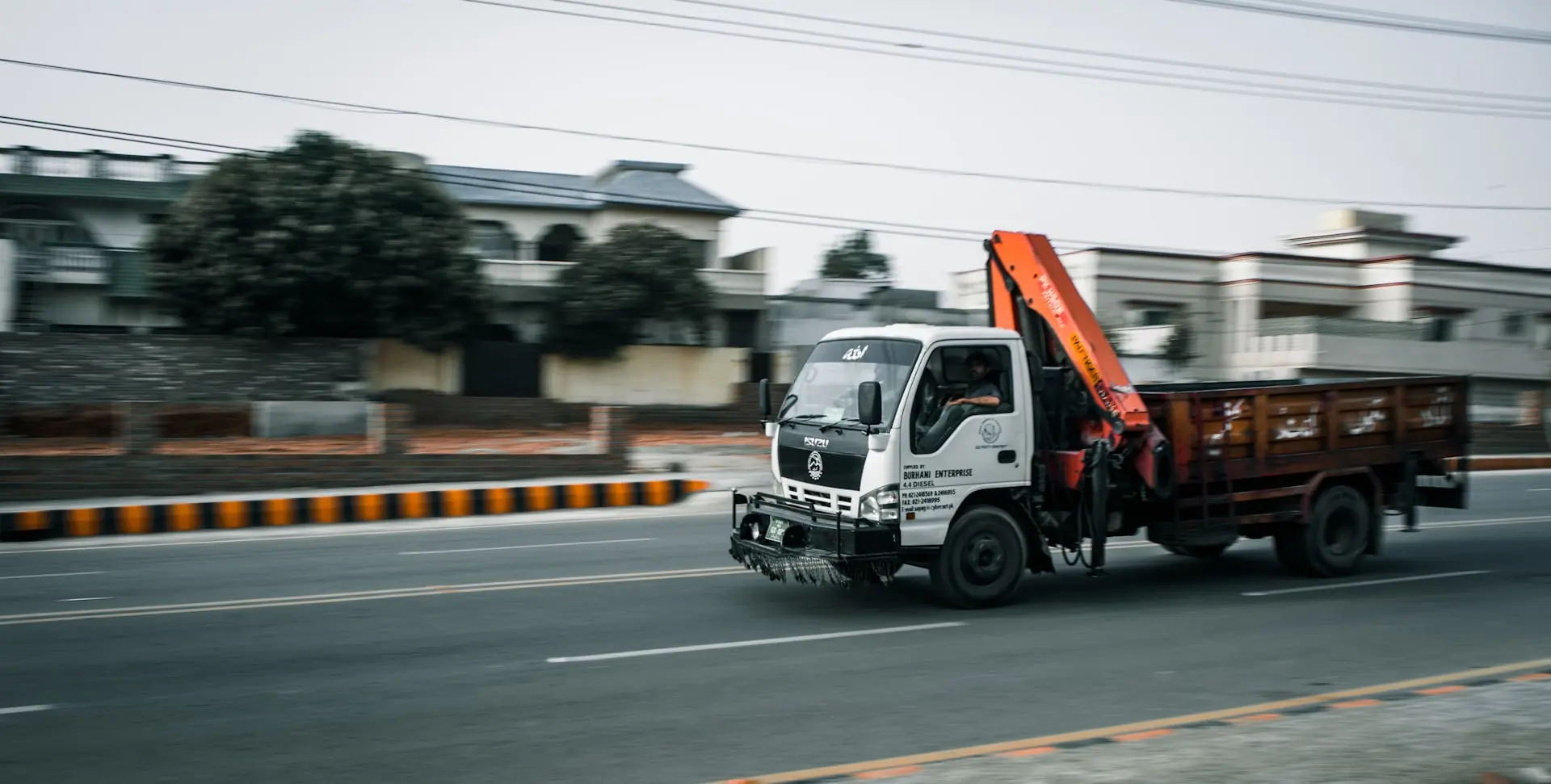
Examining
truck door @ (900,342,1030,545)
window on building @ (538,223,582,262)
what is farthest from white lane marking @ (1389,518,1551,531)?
window on building @ (538,223,582,262)

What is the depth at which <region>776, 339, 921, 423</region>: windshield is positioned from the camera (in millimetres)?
8942

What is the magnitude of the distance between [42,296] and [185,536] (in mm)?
20976

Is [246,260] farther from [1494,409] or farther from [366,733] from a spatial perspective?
[1494,409]

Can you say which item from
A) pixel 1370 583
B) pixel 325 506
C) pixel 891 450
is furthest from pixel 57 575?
pixel 1370 583

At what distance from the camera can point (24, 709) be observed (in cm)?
651

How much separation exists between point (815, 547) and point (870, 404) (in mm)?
1218

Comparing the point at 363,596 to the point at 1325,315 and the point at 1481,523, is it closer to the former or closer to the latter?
the point at 1481,523

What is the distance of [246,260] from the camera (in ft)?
88.5

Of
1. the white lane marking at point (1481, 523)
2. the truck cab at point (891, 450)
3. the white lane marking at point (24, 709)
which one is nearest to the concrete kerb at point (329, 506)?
the truck cab at point (891, 450)

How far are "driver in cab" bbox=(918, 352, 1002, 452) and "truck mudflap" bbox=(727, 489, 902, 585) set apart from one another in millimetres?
767

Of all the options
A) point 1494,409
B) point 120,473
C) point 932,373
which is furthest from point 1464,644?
point 1494,409

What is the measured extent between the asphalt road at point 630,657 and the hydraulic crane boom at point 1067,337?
1.37 metres

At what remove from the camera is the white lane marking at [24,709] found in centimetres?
644

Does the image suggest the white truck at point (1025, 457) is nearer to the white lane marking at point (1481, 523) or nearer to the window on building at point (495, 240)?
the white lane marking at point (1481, 523)
